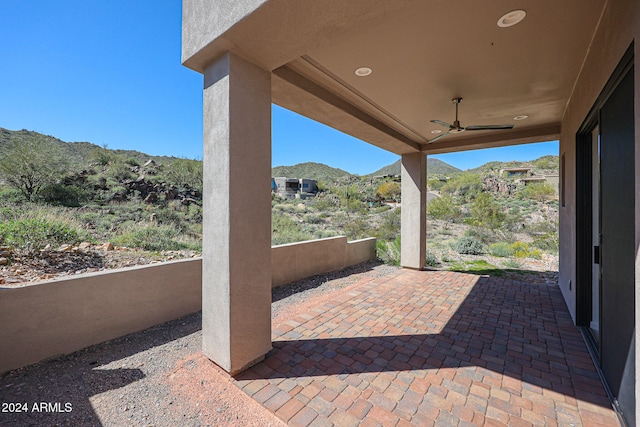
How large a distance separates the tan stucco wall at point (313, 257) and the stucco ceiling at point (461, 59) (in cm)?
289

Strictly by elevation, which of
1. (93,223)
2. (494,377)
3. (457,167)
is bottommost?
(494,377)

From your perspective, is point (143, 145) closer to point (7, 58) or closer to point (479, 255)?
point (7, 58)

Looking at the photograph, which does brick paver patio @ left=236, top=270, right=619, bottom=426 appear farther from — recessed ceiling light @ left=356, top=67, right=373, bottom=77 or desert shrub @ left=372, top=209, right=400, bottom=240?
desert shrub @ left=372, top=209, right=400, bottom=240

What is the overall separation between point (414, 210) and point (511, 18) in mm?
4557

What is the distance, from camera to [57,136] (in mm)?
16922

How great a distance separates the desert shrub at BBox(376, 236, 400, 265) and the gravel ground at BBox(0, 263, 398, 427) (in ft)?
17.7

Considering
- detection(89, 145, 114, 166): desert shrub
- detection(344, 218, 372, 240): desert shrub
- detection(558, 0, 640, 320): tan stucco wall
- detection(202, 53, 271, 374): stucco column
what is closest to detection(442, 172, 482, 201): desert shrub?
detection(344, 218, 372, 240): desert shrub

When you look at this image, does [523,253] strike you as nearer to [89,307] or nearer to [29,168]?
[89,307]

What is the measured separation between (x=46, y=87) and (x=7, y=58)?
1.77m

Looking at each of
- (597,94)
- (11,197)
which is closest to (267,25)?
(597,94)

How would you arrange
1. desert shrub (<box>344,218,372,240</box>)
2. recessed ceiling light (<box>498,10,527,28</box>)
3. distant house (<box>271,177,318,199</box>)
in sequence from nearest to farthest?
recessed ceiling light (<box>498,10,527,28</box>), desert shrub (<box>344,218,372,240</box>), distant house (<box>271,177,318,199</box>)

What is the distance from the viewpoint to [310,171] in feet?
134

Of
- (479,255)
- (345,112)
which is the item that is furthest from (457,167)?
(345,112)

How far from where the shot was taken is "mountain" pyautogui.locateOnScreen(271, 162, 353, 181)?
128 ft
